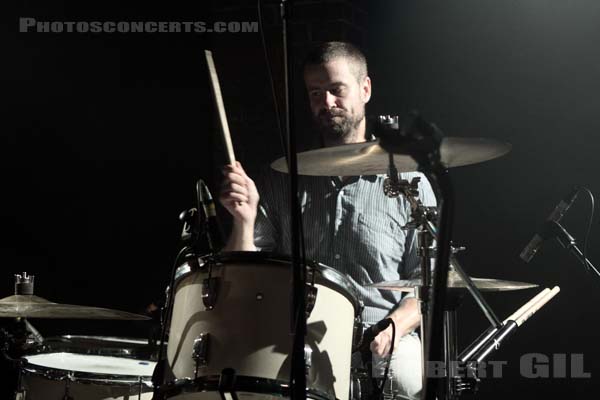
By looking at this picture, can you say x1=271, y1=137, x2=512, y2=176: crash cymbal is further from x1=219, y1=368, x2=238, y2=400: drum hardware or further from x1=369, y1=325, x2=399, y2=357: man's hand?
x1=219, y1=368, x2=238, y2=400: drum hardware

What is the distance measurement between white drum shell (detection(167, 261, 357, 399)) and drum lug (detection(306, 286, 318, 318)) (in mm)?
24

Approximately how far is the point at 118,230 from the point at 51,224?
0.85ft

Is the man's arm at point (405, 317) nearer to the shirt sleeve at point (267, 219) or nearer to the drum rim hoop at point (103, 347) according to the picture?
the shirt sleeve at point (267, 219)

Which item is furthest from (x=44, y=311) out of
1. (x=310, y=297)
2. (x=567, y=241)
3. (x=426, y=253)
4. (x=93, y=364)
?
(x=567, y=241)

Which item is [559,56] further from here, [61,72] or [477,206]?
[61,72]

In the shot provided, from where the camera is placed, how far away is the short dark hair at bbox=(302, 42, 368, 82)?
2.96 metres

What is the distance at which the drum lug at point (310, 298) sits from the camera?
1915 mm

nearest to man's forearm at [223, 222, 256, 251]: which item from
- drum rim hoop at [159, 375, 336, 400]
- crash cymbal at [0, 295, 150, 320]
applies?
crash cymbal at [0, 295, 150, 320]

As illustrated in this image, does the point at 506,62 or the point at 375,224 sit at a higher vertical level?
the point at 506,62

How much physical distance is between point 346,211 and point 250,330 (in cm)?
114

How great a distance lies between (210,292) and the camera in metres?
1.89

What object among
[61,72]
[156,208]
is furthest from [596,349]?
[61,72]

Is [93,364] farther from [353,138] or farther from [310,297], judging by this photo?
[353,138]

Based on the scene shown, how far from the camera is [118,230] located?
3.32m
